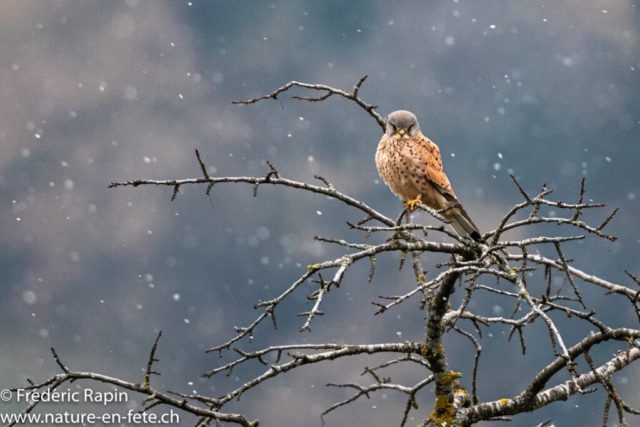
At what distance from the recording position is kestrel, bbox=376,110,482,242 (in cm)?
740

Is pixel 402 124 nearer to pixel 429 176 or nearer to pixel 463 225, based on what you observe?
pixel 429 176

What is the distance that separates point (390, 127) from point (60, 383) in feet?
17.2

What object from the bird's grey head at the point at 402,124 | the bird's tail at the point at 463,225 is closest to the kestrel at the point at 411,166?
the bird's grey head at the point at 402,124

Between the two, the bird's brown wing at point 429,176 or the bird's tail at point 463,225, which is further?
the bird's brown wing at point 429,176

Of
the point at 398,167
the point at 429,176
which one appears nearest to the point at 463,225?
the point at 429,176

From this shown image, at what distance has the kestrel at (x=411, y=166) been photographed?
7.40m

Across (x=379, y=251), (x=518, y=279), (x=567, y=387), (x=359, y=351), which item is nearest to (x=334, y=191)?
(x=379, y=251)

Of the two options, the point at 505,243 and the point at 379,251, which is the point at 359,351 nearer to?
the point at 379,251

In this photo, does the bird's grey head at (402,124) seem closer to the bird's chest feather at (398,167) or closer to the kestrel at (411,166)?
the kestrel at (411,166)

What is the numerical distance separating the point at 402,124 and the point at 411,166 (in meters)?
0.75

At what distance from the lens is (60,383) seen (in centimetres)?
531

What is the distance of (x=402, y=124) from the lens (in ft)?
25.5

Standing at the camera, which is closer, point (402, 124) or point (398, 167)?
point (398, 167)

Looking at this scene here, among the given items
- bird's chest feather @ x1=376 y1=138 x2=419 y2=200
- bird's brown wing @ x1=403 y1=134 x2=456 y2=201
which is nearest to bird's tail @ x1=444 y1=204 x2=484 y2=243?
bird's brown wing @ x1=403 y1=134 x2=456 y2=201
